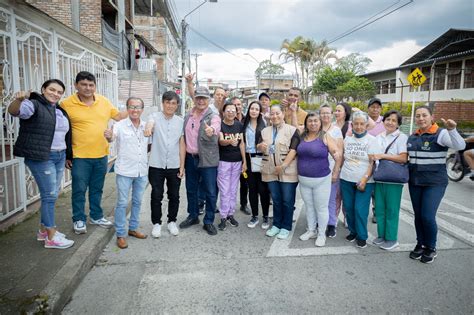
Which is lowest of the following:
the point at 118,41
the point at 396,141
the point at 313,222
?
the point at 313,222

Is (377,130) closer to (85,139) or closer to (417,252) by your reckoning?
(417,252)

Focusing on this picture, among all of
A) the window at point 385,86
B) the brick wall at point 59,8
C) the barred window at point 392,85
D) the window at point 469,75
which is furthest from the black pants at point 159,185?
the window at point 385,86

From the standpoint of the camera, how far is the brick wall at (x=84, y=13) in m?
12.0

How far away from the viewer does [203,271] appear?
11.2ft

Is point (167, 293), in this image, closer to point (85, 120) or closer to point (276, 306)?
point (276, 306)

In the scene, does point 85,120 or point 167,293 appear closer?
point 167,293

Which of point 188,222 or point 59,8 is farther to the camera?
point 59,8

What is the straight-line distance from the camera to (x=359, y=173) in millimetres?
3945

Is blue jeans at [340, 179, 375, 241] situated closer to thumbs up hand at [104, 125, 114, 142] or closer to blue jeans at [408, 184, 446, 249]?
blue jeans at [408, 184, 446, 249]

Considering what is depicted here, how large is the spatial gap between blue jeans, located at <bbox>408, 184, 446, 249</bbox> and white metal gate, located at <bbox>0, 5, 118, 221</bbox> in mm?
4985

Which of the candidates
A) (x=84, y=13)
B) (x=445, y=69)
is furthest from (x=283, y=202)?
(x=445, y=69)

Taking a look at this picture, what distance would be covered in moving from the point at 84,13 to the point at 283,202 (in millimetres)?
12126

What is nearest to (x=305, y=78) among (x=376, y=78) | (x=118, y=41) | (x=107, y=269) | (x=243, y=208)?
(x=376, y=78)

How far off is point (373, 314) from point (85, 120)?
369cm
